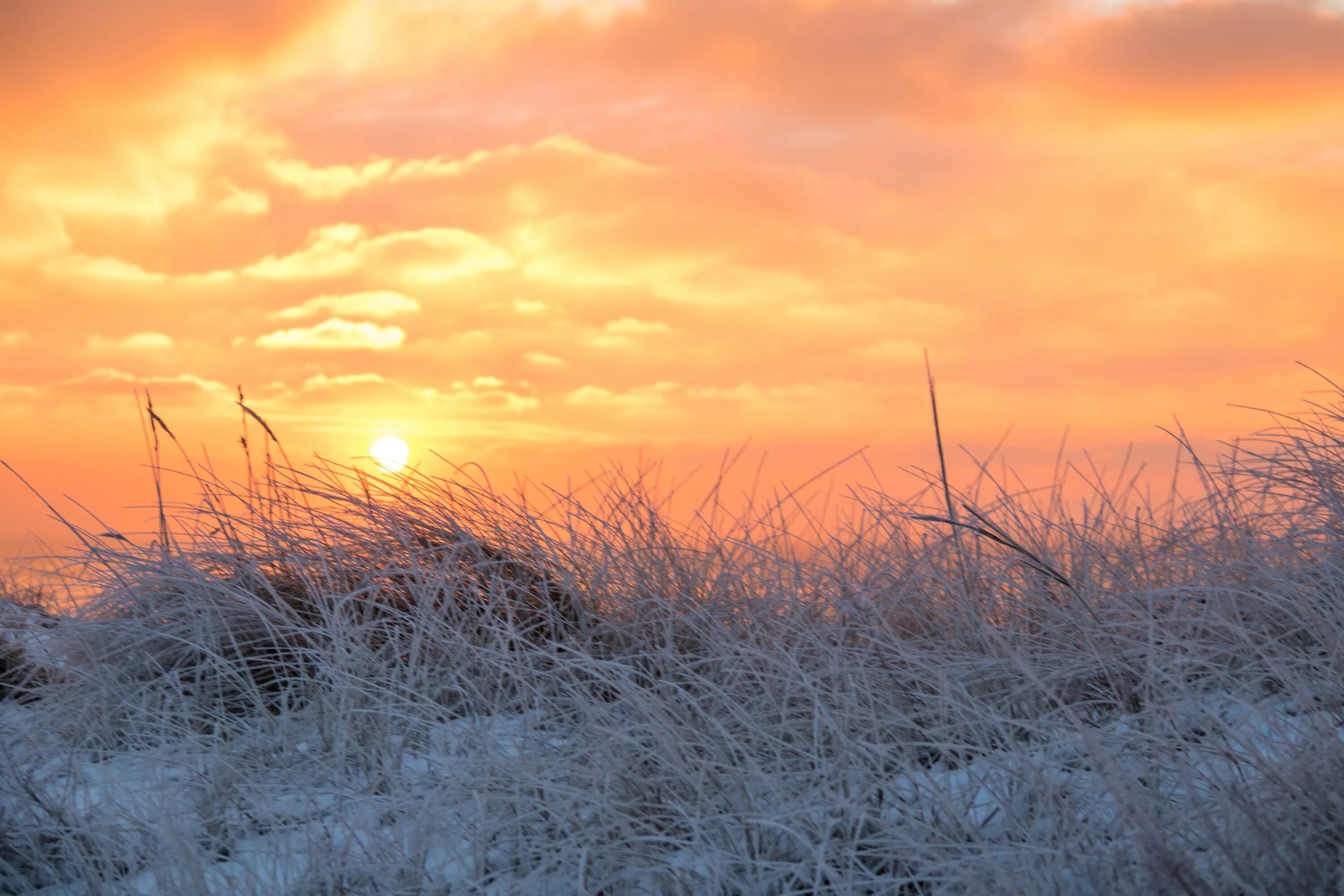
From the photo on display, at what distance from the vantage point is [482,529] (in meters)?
3.88

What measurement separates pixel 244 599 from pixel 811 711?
6.84ft

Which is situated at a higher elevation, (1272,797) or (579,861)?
(1272,797)

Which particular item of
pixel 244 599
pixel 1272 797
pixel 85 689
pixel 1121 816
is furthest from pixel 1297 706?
pixel 85 689

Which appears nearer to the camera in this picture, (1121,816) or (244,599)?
(1121,816)

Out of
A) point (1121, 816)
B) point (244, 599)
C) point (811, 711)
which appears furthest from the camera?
point (244, 599)

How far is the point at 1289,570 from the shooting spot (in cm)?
318

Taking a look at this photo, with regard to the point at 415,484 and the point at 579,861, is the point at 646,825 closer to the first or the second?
the point at 579,861

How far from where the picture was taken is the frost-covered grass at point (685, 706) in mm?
2096

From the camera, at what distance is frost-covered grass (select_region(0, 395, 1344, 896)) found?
2096 mm

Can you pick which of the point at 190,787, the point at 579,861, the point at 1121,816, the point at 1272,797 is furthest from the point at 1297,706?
the point at 190,787

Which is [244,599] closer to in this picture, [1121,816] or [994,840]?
[994,840]

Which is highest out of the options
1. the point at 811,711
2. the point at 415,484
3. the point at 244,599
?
the point at 415,484

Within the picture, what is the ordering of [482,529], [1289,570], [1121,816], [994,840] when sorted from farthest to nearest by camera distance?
[482,529]
[1289,570]
[994,840]
[1121,816]

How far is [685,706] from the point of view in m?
2.74
